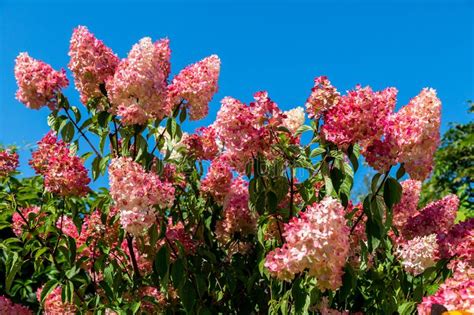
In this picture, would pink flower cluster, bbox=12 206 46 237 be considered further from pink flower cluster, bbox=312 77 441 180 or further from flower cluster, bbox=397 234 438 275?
flower cluster, bbox=397 234 438 275

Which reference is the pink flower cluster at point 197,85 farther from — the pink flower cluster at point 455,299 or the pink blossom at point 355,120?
the pink flower cluster at point 455,299

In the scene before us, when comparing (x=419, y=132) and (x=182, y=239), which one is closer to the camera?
(x=419, y=132)

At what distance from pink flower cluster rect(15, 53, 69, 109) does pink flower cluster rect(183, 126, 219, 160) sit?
0.80 meters

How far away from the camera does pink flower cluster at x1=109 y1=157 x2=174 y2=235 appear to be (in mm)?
3346

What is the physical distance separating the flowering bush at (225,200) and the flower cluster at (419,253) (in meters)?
0.01

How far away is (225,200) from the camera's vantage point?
13.3 ft

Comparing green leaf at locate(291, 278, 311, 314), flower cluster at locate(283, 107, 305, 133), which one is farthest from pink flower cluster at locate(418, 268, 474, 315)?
flower cluster at locate(283, 107, 305, 133)

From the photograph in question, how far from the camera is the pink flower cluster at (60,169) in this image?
3830 mm

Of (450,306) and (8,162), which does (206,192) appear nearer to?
(8,162)

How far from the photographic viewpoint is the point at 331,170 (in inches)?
135

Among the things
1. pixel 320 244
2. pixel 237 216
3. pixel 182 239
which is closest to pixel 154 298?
pixel 182 239

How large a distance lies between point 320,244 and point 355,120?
0.74 meters

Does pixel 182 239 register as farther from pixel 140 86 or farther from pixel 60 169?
pixel 140 86

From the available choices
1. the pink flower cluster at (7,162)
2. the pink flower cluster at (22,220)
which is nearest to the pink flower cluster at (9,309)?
the pink flower cluster at (22,220)
